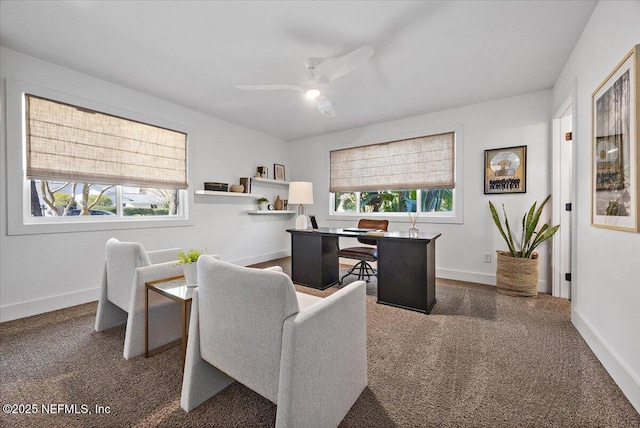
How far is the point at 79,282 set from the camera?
285 cm

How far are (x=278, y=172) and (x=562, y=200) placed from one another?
4327 mm

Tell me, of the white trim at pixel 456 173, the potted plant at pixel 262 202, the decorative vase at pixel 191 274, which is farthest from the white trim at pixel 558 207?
the potted plant at pixel 262 202

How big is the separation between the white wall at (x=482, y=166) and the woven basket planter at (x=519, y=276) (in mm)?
384

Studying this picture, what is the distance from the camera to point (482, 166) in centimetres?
363

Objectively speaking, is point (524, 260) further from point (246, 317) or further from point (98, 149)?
point (98, 149)

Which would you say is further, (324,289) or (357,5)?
(324,289)

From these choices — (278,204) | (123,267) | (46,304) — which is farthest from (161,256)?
(278,204)

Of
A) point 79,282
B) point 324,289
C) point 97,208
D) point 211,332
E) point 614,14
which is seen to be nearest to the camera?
point 211,332

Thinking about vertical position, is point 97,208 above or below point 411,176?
below

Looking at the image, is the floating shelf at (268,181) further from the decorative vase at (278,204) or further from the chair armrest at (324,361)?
the chair armrest at (324,361)

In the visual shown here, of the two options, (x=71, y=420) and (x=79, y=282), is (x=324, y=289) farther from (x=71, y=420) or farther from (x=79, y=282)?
(x=79, y=282)

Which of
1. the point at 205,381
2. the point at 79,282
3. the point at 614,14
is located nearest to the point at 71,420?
the point at 205,381

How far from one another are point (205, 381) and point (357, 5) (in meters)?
2.57

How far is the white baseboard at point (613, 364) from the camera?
1.41 m
